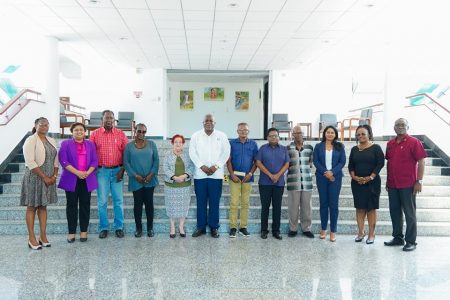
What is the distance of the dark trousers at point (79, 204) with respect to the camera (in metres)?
5.09

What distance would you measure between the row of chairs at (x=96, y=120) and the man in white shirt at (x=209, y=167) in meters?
6.27

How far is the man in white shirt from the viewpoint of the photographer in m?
5.42

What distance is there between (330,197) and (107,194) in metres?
2.84

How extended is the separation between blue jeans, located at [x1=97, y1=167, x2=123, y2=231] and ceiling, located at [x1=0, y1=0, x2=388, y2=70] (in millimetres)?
3325

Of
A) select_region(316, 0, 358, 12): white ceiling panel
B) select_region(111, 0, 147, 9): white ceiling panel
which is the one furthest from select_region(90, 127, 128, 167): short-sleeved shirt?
select_region(316, 0, 358, 12): white ceiling panel

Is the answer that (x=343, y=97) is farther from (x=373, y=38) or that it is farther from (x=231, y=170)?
(x=231, y=170)

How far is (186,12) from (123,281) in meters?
5.54

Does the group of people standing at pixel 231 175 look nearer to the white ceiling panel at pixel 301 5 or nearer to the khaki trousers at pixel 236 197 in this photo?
the khaki trousers at pixel 236 197

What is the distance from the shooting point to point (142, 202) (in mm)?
5441

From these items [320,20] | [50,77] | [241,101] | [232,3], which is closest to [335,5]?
[320,20]

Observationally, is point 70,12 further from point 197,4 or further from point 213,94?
point 213,94

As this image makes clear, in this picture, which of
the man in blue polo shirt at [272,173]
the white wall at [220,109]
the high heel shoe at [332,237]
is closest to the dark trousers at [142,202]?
the man in blue polo shirt at [272,173]

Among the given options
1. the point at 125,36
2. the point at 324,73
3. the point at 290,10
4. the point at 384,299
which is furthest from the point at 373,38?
the point at 384,299

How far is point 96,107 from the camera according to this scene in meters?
14.0
